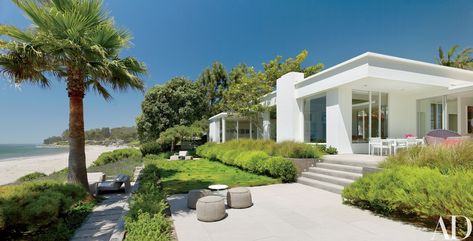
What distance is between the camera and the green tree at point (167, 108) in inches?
1060

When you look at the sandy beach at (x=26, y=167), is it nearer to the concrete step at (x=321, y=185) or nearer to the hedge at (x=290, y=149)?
the hedge at (x=290, y=149)

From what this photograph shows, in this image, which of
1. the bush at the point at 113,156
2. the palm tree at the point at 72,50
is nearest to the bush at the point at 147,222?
the palm tree at the point at 72,50

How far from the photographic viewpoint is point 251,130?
71.5 feet

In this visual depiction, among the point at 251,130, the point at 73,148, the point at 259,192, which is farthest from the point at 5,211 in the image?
the point at 251,130

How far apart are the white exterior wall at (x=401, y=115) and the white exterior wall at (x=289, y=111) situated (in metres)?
4.52

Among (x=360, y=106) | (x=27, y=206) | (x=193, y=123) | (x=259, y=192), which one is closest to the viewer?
(x=27, y=206)

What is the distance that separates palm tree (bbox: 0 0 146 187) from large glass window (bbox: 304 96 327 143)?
9.16 metres

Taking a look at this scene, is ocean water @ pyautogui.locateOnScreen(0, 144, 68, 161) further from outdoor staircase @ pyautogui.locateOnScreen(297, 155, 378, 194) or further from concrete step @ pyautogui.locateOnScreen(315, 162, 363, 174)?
concrete step @ pyautogui.locateOnScreen(315, 162, 363, 174)

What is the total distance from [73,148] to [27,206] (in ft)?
10.6

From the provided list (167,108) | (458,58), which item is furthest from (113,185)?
(458,58)

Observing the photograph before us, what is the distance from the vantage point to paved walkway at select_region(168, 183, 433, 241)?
412 centimetres

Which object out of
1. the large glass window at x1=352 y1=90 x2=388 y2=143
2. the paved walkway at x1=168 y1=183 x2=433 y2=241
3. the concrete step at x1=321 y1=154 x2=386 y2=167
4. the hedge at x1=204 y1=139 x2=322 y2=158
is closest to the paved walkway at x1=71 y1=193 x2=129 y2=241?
the paved walkway at x1=168 y1=183 x2=433 y2=241

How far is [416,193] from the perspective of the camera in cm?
441

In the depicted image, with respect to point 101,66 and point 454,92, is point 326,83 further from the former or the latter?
point 101,66
